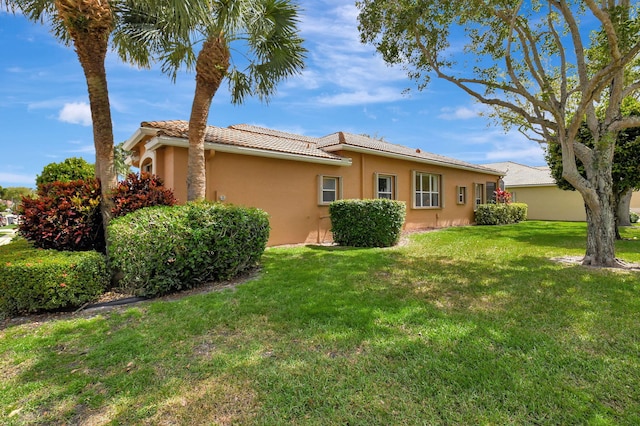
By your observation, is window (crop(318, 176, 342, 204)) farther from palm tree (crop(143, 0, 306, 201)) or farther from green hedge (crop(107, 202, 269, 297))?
green hedge (crop(107, 202, 269, 297))

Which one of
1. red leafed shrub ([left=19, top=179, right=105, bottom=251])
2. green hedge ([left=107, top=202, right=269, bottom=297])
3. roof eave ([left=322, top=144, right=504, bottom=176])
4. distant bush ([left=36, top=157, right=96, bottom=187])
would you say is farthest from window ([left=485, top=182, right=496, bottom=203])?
distant bush ([left=36, top=157, right=96, bottom=187])

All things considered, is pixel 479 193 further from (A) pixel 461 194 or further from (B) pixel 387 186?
(B) pixel 387 186

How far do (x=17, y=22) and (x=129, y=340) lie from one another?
8682 millimetres

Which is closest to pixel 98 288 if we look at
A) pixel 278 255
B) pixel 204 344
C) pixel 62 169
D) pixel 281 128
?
pixel 204 344

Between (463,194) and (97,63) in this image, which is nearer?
(97,63)

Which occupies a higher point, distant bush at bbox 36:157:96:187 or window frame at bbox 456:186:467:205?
distant bush at bbox 36:157:96:187

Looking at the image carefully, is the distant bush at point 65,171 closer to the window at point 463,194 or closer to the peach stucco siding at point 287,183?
the peach stucco siding at point 287,183

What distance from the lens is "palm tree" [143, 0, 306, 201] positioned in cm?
702

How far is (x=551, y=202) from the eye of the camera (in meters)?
24.3

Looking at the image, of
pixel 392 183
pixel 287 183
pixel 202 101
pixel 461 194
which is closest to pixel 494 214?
pixel 461 194

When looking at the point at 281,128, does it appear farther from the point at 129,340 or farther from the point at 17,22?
the point at 129,340

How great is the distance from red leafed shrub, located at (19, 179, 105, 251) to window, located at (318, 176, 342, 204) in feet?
23.7

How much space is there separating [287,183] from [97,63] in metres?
5.97

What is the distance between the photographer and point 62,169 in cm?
1175
